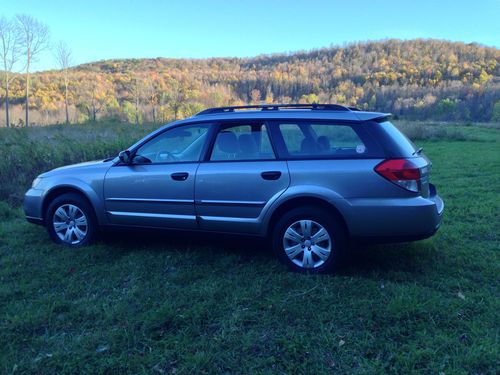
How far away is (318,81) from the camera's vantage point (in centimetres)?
9981

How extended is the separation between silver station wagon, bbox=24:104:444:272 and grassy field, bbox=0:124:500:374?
0.40 meters

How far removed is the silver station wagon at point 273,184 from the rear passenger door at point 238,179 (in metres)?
0.01

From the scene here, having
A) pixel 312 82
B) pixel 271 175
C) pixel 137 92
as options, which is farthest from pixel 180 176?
pixel 312 82

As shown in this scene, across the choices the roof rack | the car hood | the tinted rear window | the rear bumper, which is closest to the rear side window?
the tinted rear window

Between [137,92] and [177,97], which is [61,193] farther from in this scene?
[137,92]

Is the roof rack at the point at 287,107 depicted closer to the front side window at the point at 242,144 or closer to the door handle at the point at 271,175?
the front side window at the point at 242,144

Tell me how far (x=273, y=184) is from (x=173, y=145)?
57.9 inches

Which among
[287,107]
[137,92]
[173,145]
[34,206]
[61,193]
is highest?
[137,92]

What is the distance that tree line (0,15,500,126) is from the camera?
233ft

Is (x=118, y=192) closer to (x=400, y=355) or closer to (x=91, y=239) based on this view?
(x=91, y=239)

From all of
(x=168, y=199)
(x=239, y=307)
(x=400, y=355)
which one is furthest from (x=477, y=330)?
(x=168, y=199)

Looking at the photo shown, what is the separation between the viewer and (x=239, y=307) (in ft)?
12.0

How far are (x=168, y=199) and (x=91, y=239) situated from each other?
126cm

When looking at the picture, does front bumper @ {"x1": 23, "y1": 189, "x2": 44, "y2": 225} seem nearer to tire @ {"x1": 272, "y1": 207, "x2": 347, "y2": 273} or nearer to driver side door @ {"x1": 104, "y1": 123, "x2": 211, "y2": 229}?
driver side door @ {"x1": 104, "y1": 123, "x2": 211, "y2": 229}
